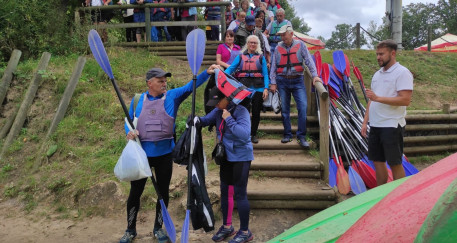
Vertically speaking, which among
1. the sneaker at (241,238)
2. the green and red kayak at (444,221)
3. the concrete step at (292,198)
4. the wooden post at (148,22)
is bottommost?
the sneaker at (241,238)

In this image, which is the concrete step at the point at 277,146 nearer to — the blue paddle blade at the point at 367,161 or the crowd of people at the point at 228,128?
the blue paddle blade at the point at 367,161

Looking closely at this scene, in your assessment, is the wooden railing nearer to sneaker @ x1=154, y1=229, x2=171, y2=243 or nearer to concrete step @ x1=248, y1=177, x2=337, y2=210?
concrete step @ x1=248, y1=177, x2=337, y2=210

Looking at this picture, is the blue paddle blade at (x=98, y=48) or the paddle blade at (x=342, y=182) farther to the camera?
the paddle blade at (x=342, y=182)

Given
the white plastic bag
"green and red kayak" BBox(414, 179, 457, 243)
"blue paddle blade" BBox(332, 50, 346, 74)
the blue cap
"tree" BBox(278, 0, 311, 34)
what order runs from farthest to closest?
1. "tree" BBox(278, 0, 311, 34)
2. "blue paddle blade" BBox(332, 50, 346, 74)
3. the blue cap
4. the white plastic bag
5. "green and red kayak" BBox(414, 179, 457, 243)

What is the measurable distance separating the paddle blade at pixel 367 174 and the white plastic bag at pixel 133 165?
11.0 feet

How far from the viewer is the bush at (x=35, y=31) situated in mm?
9195

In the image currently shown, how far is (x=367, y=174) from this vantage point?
530 cm

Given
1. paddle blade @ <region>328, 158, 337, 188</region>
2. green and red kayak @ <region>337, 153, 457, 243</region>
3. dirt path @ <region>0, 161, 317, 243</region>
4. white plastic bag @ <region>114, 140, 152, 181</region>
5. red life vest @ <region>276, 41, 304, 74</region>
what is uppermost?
red life vest @ <region>276, 41, 304, 74</region>

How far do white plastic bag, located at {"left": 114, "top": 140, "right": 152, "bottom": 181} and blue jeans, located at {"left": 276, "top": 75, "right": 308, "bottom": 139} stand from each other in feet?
9.33

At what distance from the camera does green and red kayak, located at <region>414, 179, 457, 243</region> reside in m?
1.04

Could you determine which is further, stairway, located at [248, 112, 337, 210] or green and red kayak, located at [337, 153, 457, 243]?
stairway, located at [248, 112, 337, 210]

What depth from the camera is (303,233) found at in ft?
8.85

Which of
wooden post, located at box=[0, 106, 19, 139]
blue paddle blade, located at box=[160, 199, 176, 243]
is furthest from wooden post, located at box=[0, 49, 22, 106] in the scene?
blue paddle blade, located at box=[160, 199, 176, 243]

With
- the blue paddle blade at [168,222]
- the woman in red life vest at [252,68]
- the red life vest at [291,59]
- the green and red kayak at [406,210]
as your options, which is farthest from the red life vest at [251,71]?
the green and red kayak at [406,210]
